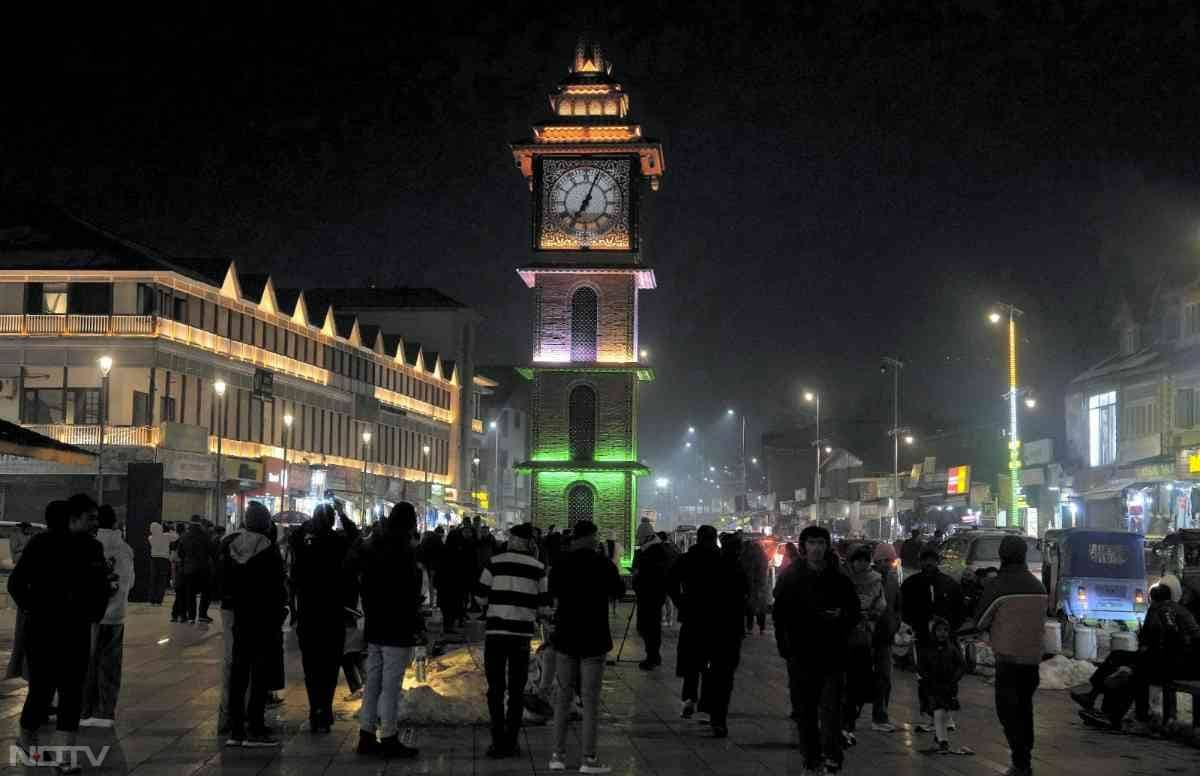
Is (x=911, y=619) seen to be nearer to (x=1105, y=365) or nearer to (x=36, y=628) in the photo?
(x=36, y=628)

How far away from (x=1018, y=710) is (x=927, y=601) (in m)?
2.92

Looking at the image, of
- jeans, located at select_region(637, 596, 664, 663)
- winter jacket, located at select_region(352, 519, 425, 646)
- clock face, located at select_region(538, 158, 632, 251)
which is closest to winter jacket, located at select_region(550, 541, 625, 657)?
winter jacket, located at select_region(352, 519, 425, 646)

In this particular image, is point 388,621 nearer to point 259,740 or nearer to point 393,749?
point 393,749

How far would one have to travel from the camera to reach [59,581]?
10.1m

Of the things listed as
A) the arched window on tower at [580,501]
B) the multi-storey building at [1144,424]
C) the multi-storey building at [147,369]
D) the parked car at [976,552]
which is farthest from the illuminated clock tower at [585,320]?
the parked car at [976,552]

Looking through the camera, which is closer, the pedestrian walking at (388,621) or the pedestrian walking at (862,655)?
the pedestrian walking at (388,621)

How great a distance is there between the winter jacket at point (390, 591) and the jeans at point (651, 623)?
9066mm

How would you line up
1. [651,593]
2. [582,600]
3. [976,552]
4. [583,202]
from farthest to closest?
[583,202]
[976,552]
[651,593]
[582,600]

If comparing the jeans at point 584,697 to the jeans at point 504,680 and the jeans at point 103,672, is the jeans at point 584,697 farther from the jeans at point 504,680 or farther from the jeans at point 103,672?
the jeans at point 103,672

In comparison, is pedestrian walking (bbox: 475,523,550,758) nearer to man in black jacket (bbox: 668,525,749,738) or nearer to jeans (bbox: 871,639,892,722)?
man in black jacket (bbox: 668,525,749,738)

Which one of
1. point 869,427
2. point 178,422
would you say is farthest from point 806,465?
point 178,422

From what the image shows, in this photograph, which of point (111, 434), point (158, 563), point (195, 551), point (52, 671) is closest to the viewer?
point (52, 671)

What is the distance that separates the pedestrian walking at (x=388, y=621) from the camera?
11414 millimetres

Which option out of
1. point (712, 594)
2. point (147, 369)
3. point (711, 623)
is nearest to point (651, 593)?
point (712, 594)
